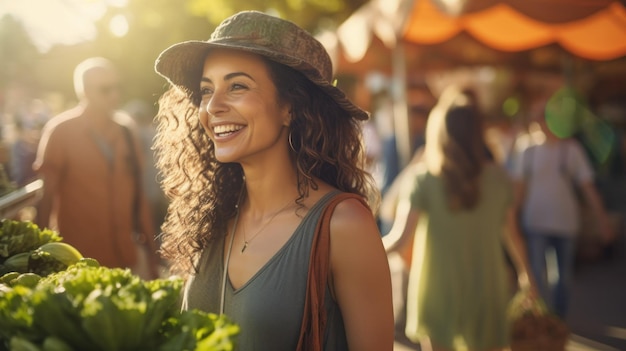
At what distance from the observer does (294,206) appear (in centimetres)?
225

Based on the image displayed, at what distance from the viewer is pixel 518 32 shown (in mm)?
9391

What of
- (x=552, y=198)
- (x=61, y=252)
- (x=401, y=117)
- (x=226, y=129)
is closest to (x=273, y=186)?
(x=226, y=129)

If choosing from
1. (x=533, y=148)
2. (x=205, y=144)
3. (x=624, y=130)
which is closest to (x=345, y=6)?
(x=533, y=148)

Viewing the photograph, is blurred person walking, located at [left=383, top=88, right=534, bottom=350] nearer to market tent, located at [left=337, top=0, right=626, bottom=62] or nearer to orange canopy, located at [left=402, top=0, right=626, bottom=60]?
market tent, located at [left=337, top=0, right=626, bottom=62]

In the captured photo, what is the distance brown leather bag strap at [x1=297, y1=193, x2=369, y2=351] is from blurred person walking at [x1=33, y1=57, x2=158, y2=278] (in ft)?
10.8

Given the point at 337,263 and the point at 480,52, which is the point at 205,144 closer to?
the point at 337,263

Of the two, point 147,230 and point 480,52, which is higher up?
point 480,52

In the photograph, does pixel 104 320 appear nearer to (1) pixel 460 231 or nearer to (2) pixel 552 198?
(1) pixel 460 231

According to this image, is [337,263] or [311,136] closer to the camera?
[337,263]

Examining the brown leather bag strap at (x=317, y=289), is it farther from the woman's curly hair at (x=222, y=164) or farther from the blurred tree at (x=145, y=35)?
the blurred tree at (x=145, y=35)

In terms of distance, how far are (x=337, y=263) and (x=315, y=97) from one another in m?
0.55

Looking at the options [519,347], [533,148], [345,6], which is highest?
[345,6]

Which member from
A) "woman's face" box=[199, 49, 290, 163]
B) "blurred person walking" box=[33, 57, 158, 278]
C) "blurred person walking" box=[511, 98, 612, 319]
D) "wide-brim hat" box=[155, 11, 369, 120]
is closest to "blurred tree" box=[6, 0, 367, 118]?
"wide-brim hat" box=[155, 11, 369, 120]

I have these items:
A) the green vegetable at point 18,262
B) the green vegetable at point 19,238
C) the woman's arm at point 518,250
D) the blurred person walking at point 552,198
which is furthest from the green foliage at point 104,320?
the blurred person walking at point 552,198
